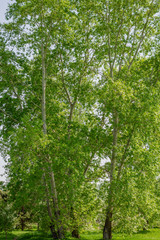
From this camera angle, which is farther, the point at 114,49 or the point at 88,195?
the point at 114,49

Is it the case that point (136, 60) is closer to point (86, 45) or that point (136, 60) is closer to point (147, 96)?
point (86, 45)

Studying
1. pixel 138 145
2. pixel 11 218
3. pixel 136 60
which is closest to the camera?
A: pixel 138 145

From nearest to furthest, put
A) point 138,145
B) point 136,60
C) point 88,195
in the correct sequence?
point 138,145 → point 88,195 → point 136,60

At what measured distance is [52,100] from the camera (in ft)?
58.8

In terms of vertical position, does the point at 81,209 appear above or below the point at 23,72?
Answer: below

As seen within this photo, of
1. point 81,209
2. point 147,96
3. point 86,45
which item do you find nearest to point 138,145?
point 147,96

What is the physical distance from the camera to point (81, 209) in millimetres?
15156

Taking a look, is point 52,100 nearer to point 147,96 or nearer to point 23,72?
point 23,72

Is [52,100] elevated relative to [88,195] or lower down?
→ elevated

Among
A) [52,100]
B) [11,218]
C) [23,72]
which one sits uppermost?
[23,72]

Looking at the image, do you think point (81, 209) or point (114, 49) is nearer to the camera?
point (81, 209)

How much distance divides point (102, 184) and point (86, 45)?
9781mm

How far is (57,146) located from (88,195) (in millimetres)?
3808

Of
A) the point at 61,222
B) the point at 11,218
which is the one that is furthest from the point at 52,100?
the point at 11,218
